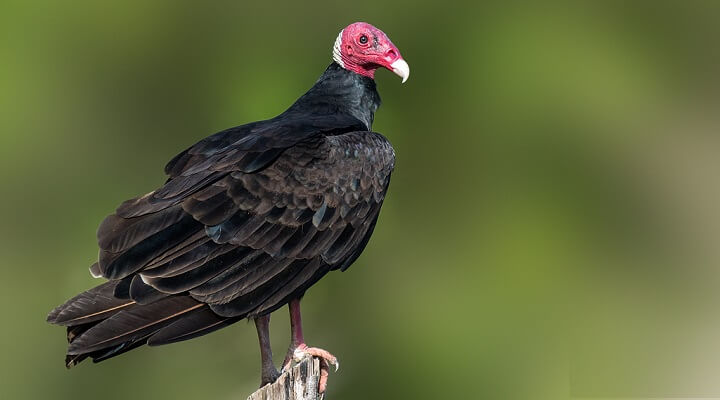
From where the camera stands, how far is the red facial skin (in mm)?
5883

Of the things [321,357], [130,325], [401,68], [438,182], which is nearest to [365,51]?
[401,68]

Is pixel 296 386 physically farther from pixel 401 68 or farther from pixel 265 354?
pixel 401 68

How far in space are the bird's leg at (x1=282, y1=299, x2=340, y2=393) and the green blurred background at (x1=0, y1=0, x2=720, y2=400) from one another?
151 inches

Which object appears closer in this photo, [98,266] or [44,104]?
[98,266]

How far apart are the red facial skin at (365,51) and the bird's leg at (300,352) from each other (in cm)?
158

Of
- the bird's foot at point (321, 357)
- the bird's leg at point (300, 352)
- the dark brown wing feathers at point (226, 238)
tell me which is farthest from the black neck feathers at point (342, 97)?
the bird's foot at point (321, 357)

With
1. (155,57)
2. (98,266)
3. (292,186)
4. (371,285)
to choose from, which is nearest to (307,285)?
(292,186)

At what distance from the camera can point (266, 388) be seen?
171 inches

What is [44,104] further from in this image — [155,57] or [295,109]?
[295,109]

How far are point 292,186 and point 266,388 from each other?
1.04m

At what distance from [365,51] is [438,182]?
5.20 m

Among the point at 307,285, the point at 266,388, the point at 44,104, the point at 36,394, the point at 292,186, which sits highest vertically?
the point at 44,104

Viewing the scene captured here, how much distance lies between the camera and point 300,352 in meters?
4.77

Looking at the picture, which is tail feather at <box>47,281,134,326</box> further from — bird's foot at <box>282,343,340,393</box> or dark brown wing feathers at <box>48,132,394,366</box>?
bird's foot at <box>282,343,340,393</box>
